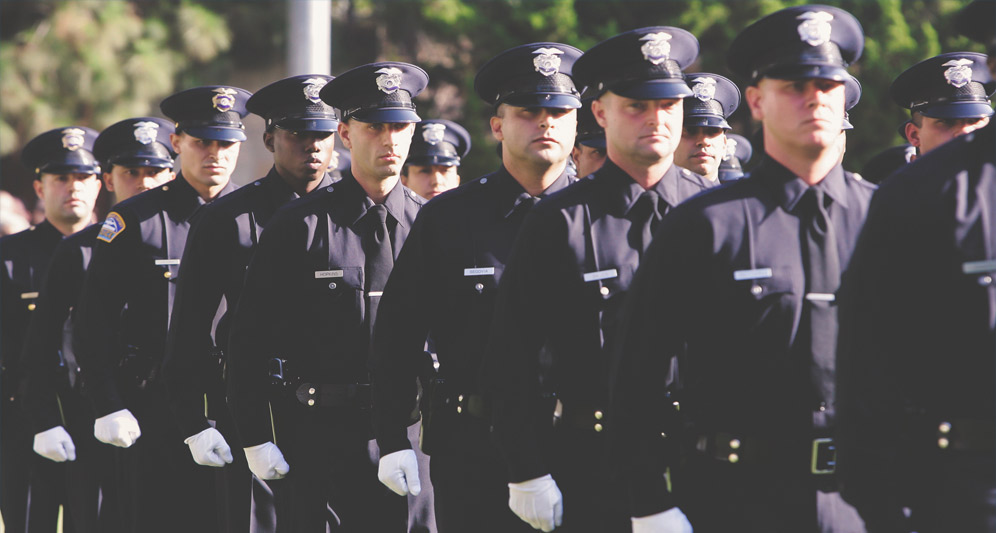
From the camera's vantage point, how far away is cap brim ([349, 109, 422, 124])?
4.88 meters

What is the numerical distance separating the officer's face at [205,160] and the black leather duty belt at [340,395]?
164cm

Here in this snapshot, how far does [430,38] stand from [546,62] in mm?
14065

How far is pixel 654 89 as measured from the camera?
12.1ft

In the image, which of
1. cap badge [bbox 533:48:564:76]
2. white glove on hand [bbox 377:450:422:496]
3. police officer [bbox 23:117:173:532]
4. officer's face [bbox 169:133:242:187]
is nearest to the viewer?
white glove on hand [bbox 377:450:422:496]

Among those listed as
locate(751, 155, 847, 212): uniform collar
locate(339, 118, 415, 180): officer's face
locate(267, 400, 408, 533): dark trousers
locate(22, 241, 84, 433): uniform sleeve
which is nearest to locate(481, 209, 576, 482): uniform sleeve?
locate(751, 155, 847, 212): uniform collar

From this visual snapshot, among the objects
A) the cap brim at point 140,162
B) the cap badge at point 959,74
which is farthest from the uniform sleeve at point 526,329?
the cap brim at point 140,162

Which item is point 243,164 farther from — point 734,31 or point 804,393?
point 804,393

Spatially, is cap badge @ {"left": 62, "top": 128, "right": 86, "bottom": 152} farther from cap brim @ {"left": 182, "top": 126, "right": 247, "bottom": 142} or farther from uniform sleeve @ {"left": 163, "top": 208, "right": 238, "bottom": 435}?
uniform sleeve @ {"left": 163, "top": 208, "right": 238, "bottom": 435}

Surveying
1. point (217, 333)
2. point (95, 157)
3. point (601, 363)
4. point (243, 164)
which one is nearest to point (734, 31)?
point (243, 164)

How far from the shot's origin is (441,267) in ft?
14.1

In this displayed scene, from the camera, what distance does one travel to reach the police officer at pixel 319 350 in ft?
15.5

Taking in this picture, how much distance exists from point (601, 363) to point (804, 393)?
703 mm

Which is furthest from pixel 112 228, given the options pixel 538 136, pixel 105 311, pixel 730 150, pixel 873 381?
pixel 873 381

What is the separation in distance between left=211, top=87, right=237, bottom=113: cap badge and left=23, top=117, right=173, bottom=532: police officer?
38.2 inches
